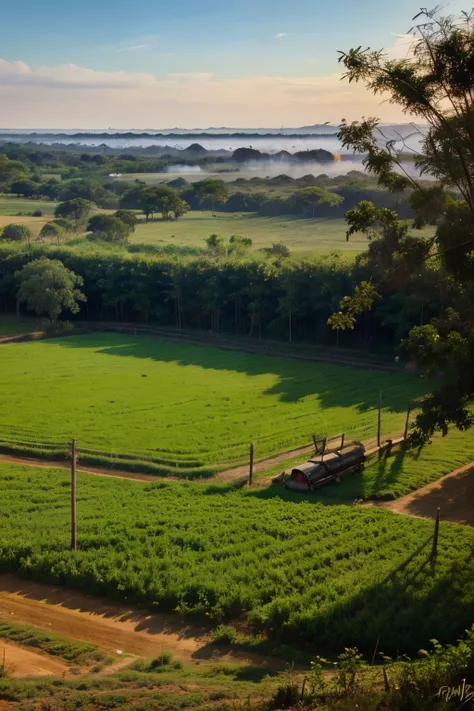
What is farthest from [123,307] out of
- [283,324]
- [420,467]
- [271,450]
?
[420,467]

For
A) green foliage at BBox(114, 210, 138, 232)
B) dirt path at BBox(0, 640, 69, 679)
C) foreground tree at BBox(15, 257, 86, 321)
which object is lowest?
dirt path at BBox(0, 640, 69, 679)

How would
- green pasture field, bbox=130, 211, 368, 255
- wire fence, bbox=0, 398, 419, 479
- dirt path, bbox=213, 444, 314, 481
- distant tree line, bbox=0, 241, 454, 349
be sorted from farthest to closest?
green pasture field, bbox=130, 211, 368, 255
distant tree line, bbox=0, 241, 454, 349
wire fence, bbox=0, 398, 419, 479
dirt path, bbox=213, 444, 314, 481

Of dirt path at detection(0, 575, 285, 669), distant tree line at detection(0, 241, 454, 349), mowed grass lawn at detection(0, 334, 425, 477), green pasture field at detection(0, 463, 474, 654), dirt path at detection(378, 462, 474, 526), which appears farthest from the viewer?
distant tree line at detection(0, 241, 454, 349)

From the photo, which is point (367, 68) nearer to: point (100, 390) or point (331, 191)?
point (100, 390)

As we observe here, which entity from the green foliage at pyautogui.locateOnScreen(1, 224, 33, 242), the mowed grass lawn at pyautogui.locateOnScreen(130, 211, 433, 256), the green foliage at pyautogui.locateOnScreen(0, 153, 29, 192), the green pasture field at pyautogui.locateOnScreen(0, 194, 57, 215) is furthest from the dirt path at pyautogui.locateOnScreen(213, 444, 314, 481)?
the green foliage at pyautogui.locateOnScreen(0, 153, 29, 192)

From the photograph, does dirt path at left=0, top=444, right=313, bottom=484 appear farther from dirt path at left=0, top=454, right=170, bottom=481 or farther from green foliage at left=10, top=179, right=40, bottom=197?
green foliage at left=10, top=179, right=40, bottom=197

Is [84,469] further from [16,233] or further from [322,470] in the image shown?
[16,233]
